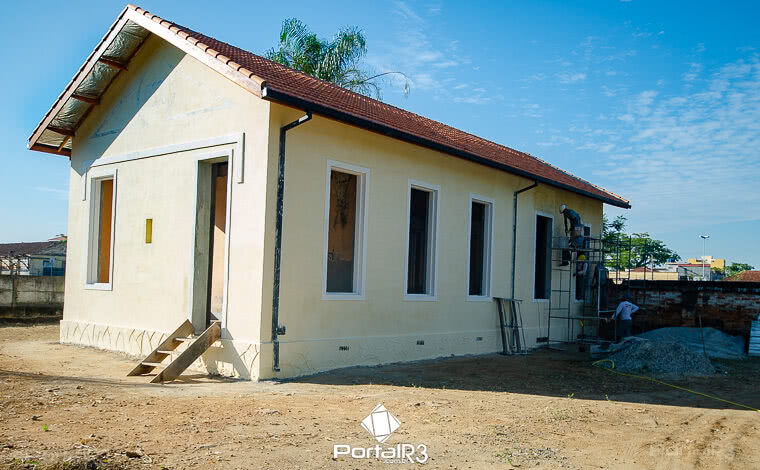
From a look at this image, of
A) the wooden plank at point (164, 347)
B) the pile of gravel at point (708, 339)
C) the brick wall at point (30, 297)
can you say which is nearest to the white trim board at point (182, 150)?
the wooden plank at point (164, 347)

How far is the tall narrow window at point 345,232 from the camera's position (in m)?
10.9

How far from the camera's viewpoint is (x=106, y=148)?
41.9ft

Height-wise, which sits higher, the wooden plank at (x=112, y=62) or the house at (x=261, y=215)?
the wooden plank at (x=112, y=62)

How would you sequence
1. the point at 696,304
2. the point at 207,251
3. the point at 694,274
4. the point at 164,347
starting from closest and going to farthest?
the point at 164,347 < the point at 207,251 < the point at 696,304 < the point at 694,274

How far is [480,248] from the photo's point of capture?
14.2 metres

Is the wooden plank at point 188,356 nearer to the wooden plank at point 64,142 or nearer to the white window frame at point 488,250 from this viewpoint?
the white window frame at point 488,250

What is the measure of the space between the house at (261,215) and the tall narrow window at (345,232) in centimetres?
3

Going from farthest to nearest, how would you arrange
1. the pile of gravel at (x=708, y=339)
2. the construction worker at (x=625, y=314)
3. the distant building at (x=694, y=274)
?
the distant building at (x=694, y=274)
the construction worker at (x=625, y=314)
the pile of gravel at (x=708, y=339)

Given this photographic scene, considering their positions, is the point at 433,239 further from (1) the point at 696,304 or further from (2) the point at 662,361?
(1) the point at 696,304

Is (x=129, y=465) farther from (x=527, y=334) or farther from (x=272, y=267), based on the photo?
(x=527, y=334)

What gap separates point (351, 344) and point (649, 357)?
609 centimetres

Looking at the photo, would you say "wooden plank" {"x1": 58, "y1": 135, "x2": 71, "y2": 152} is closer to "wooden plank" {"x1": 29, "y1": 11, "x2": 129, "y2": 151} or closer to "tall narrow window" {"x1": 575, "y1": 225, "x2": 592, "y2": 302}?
"wooden plank" {"x1": 29, "y1": 11, "x2": 129, "y2": 151}

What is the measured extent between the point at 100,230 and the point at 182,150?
350 cm

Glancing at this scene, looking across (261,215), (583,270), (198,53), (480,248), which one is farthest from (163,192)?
(583,270)
